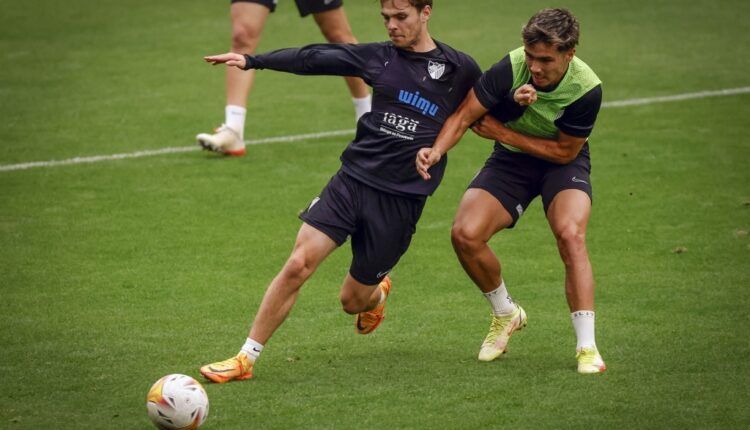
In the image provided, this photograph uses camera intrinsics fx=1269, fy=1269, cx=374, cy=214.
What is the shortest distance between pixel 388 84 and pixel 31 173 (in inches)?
217

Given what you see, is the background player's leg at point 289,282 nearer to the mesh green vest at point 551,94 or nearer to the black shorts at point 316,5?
the mesh green vest at point 551,94

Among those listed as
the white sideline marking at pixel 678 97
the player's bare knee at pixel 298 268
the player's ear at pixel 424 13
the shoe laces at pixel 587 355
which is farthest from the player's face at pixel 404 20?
the white sideline marking at pixel 678 97

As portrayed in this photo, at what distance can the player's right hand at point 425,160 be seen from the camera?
7254 mm

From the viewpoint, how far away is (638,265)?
970 centimetres

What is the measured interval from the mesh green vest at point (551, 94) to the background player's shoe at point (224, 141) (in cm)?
506

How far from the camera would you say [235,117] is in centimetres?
1235

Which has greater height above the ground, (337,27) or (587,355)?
(587,355)

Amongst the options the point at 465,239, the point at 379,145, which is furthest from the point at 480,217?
the point at 379,145

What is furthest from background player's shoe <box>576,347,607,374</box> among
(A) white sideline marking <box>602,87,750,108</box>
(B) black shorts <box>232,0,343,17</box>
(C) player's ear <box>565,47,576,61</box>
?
(A) white sideline marking <box>602,87,750,108</box>

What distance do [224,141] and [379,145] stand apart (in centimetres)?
512

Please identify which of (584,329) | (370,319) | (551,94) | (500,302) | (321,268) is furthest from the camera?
(321,268)

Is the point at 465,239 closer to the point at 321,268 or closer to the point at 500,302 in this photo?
the point at 500,302

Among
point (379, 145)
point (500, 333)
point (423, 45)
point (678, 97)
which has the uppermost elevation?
point (423, 45)

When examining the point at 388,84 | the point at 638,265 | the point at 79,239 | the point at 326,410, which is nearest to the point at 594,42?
the point at 638,265
